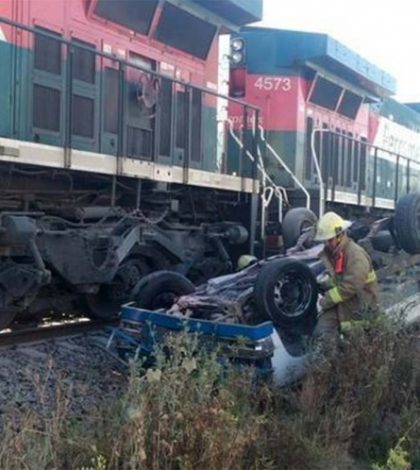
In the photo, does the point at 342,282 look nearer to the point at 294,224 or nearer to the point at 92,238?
the point at 92,238

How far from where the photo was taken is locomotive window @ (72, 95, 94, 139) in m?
8.04

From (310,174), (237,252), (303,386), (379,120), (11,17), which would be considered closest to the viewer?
(303,386)

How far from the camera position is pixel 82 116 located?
8133 millimetres

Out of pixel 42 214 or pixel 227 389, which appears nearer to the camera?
pixel 227 389

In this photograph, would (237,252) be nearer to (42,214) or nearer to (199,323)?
(42,214)

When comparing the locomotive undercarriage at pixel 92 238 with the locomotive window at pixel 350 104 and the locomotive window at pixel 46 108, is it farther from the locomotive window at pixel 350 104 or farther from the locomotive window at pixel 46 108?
the locomotive window at pixel 350 104

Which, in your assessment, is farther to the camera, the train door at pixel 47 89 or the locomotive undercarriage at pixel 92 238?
the train door at pixel 47 89

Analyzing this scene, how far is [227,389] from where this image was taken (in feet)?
14.1

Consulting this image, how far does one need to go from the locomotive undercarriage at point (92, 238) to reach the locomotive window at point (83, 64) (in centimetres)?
105

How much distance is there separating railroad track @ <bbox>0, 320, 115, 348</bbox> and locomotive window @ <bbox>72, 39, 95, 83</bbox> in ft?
8.40

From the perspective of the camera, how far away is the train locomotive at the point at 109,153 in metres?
7.25

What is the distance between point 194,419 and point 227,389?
0.56 metres

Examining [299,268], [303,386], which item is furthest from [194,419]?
[299,268]

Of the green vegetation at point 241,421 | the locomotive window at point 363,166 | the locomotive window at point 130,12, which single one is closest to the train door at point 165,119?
the locomotive window at point 130,12
